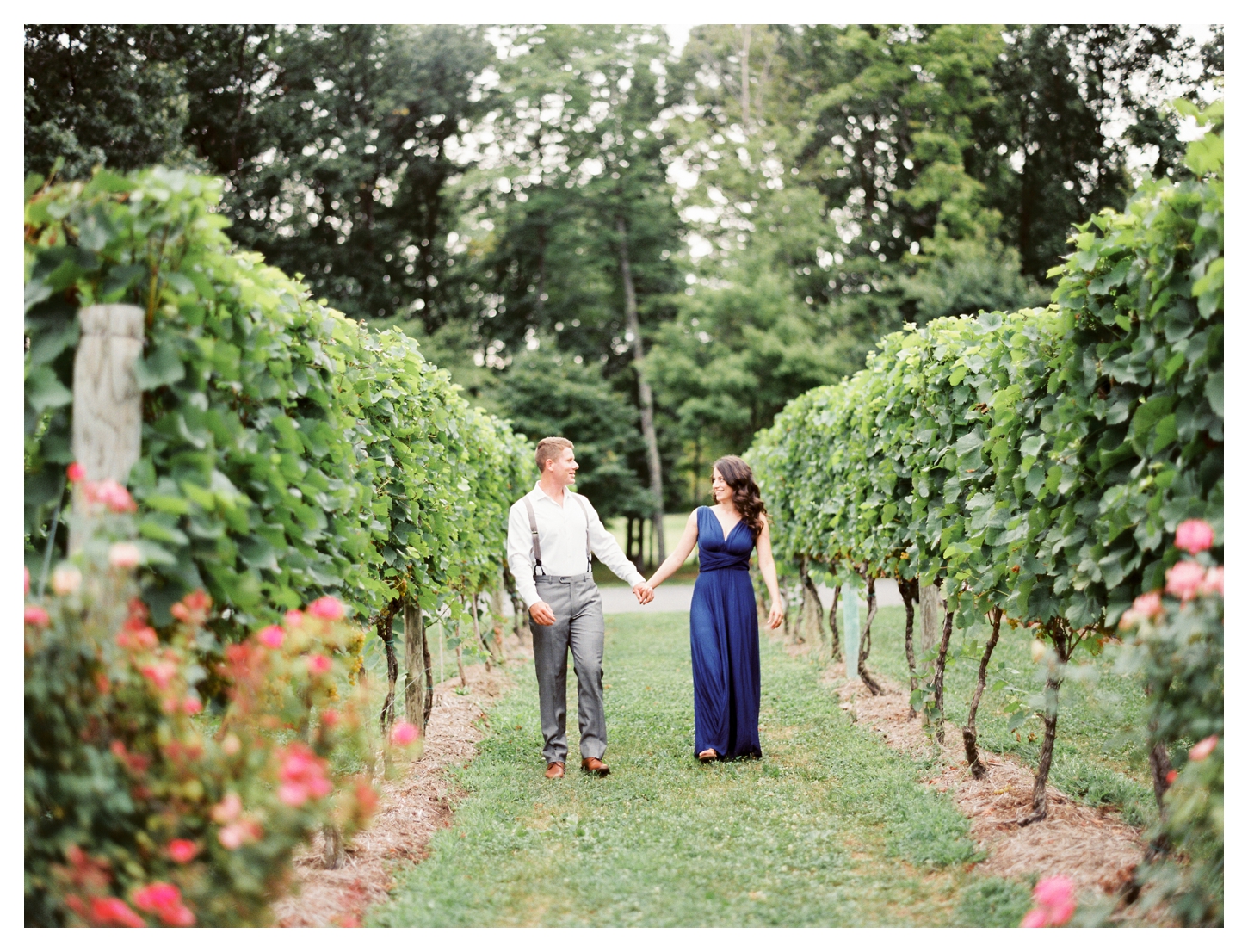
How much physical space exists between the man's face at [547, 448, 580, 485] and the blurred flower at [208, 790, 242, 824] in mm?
3322

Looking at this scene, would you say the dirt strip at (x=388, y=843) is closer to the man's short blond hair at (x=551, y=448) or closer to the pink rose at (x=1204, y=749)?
the man's short blond hair at (x=551, y=448)

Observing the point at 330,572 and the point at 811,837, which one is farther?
the point at 811,837

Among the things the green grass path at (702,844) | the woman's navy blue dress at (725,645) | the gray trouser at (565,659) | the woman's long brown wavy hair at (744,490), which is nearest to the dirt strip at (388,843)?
the green grass path at (702,844)

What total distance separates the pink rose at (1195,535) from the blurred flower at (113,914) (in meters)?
2.90

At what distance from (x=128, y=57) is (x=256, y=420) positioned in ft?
57.3

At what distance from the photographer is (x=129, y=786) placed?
8.29 feet

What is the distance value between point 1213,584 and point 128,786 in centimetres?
291

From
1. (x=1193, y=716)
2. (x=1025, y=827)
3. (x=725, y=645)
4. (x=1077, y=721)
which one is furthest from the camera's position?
(x=1077, y=721)

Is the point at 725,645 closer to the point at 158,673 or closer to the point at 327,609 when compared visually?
the point at 327,609

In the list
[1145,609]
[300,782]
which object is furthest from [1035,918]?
[300,782]

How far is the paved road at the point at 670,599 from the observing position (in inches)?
639

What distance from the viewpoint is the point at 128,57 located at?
1739 centimetres
